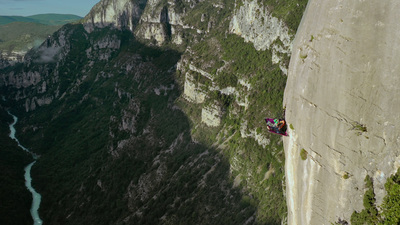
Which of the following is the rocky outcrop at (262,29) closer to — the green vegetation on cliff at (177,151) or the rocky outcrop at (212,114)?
the green vegetation on cliff at (177,151)

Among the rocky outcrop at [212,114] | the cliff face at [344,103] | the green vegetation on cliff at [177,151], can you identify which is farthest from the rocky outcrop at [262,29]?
the cliff face at [344,103]

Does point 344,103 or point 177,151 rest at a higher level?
point 344,103

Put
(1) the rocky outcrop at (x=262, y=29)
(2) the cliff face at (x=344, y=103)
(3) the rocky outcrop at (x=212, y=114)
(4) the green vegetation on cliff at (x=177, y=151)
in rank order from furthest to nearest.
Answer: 1. (3) the rocky outcrop at (x=212, y=114)
2. (1) the rocky outcrop at (x=262, y=29)
3. (4) the green vegetation on cliff at (x=177, y=151)
4. (2) the cliff face at (x=344, y=103)

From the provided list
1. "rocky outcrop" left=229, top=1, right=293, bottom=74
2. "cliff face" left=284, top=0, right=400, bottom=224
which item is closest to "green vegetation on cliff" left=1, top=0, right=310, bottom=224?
"rocky outcrop" left=229, top=1, right=293, bottom=74

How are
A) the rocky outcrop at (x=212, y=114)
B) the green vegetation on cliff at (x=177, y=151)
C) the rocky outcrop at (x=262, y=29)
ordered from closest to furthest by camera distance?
the green vegetation on cliff at (x=177, y=151), the rocky outcrop at (x=262, y=29), the rocky outcrop at (x=212, y=114)

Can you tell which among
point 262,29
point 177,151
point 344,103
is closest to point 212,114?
point 177,151

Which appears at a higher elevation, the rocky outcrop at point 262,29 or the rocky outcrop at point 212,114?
the rocky outcrop at point 262,29

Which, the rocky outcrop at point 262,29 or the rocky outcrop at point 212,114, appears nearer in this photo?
the rocky outcrop at point 262,29

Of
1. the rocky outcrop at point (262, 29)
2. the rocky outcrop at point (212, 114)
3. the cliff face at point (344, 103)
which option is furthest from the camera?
the rocky outcrop at point (212, 114)

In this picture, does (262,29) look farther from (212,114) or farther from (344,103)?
(344,103)
